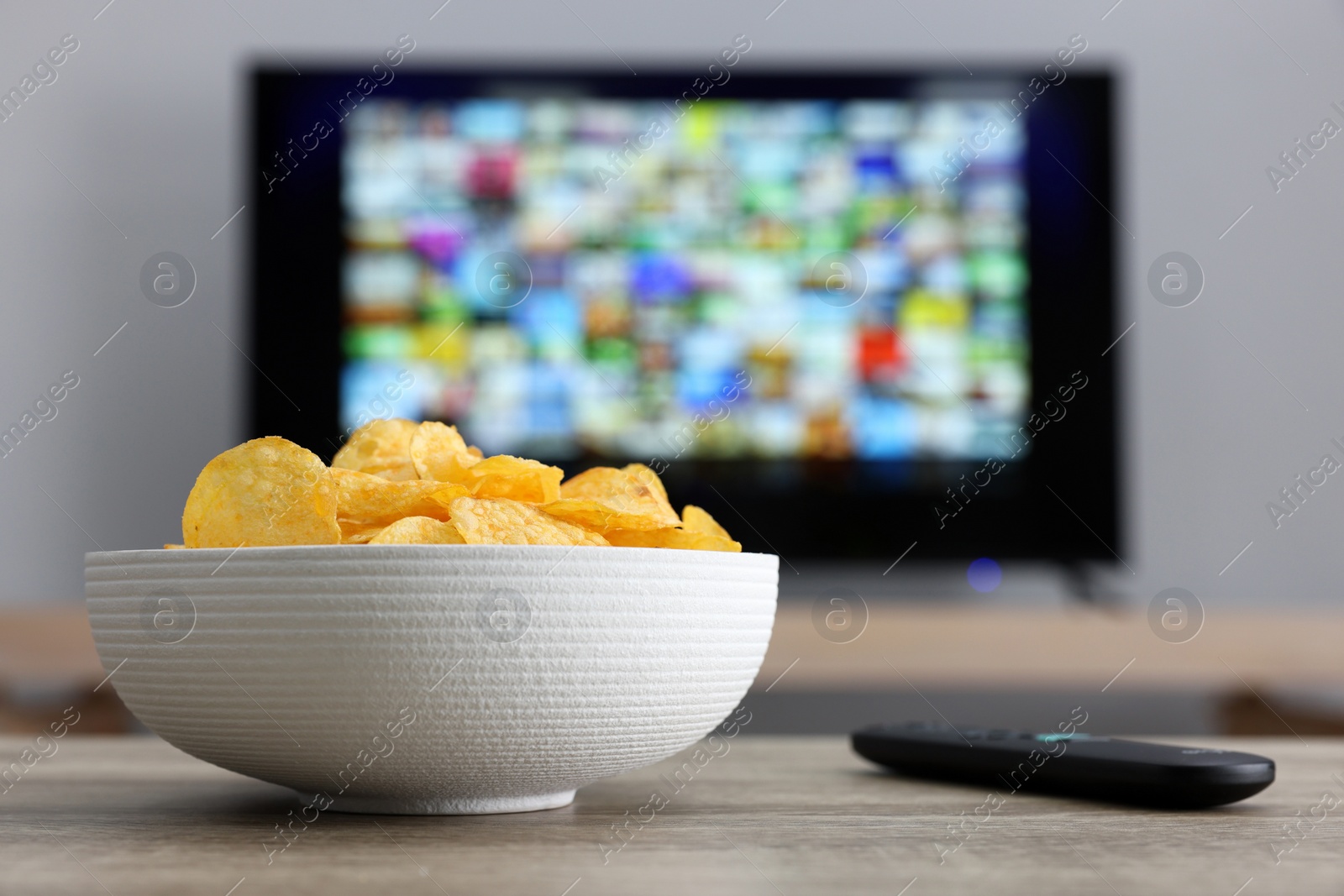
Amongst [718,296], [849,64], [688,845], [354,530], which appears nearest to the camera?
[688,845]

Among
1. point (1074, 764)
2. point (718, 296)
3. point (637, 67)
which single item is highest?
point (637, 67)

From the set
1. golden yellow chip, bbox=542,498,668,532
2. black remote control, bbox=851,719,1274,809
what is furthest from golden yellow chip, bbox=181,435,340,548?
black remote control, bbox=851,719,1274,809

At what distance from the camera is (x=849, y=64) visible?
2500 millimetres

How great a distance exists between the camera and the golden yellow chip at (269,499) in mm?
552

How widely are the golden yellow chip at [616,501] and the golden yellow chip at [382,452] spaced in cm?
9

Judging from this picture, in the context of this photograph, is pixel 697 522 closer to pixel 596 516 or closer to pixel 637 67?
pixel 596 516

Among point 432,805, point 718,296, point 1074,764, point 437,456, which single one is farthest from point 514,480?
point 718,296

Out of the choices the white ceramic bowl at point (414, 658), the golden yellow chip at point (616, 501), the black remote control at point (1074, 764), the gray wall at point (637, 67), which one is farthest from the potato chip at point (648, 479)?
the gray wall at point (637, 67)

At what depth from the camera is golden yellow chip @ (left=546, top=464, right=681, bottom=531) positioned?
58cm

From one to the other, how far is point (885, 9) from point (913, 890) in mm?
2597

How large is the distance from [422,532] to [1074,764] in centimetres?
34

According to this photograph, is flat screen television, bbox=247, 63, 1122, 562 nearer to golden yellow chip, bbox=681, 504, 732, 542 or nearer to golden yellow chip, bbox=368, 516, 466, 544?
golden yellow chip, bbox=681, 504, 732, 542

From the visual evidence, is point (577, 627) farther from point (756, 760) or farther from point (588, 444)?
point (588, 444)

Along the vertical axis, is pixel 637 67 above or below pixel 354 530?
above
